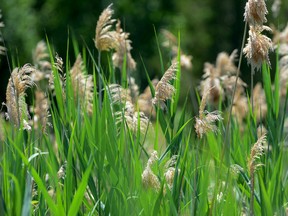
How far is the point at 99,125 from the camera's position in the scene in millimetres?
3732

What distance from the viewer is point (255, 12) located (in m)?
Answer: 3.48

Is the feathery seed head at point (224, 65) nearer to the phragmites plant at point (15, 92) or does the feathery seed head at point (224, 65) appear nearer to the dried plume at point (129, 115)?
the dried plume at point (129, 115)

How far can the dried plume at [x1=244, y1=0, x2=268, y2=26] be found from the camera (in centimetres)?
346

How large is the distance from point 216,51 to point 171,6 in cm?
669

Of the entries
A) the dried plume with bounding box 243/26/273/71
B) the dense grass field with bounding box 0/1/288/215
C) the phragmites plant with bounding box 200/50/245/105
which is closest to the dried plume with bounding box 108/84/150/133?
the dense grass field with bounding box 0/1/288/215

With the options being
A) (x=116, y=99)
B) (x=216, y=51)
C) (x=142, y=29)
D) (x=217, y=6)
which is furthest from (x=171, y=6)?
(x=116, y=99)

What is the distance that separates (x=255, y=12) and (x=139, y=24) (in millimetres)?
26527

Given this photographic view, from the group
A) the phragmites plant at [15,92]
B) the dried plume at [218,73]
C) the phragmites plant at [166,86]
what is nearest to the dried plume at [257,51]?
the phragmites plant at [166,86]

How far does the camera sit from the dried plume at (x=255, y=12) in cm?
346

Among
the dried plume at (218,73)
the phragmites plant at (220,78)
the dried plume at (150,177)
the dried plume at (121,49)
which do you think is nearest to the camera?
the dried plume at (150,177)

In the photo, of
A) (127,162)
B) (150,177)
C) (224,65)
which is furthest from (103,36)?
(224,65)

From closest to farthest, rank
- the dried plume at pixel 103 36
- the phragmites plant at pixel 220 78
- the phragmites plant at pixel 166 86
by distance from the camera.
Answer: the phragmites plant at pixel 166 86 → the dried plume at pixel 103 36 → the phragmites plant at pixel 220 78

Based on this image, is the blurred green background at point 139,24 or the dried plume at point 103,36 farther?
the blurred green background at point 139,24

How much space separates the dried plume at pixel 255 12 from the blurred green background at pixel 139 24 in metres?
5.64
